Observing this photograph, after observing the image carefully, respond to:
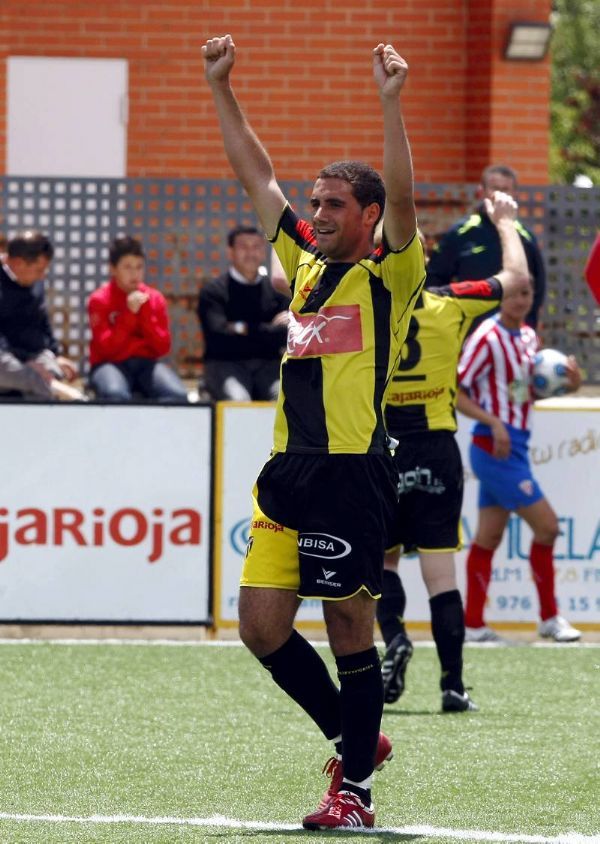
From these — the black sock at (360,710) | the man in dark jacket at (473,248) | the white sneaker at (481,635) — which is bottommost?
the white sneaker at (481,635)

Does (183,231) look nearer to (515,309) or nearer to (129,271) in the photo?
(129,271)

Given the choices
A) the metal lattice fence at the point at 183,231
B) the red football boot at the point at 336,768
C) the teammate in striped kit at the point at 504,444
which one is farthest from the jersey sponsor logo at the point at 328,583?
the metal lattice fence at the point at 183,231

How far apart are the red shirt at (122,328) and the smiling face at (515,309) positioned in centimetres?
214

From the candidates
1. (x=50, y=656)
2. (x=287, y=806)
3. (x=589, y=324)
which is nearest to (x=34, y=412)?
(x=50, y=656)

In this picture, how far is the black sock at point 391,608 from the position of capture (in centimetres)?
A: 838

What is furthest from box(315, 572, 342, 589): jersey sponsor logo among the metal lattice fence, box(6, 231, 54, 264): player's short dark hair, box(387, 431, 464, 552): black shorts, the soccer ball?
the metal lattice fence

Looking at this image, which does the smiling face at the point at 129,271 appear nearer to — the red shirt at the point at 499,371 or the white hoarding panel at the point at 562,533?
the white hoarding panel at the point at 562,533

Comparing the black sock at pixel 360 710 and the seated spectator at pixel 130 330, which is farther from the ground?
the seated spectator at pixel 130 330

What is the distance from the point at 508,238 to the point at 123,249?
414 centimetres

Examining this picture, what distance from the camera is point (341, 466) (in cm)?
568

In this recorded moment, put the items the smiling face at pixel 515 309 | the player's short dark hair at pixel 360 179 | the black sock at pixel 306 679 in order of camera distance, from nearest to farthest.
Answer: the player's short dark hair at pixel 360 179, the black sock at pixel 306 679, the smiling face at pixel 515 309

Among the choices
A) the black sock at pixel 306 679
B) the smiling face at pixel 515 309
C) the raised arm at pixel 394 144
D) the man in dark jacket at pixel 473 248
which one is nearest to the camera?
the raised arm at pixel 394 144

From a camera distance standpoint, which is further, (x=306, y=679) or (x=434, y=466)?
(x=434, y=466)

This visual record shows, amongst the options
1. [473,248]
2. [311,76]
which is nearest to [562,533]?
[473,248]
